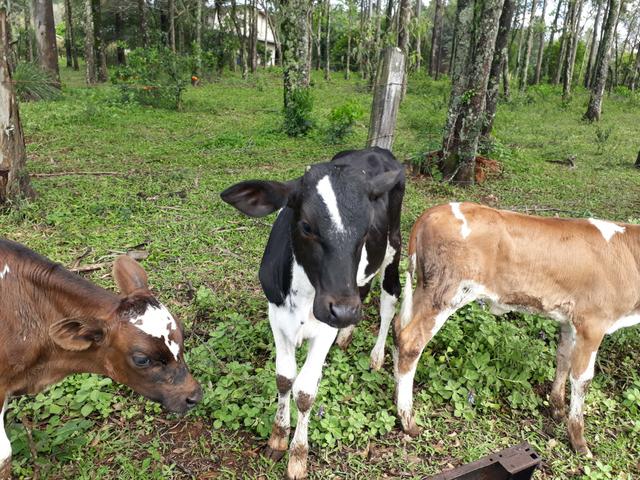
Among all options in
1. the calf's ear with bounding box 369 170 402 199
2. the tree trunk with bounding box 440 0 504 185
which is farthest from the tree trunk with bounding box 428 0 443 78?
the calf's ear with bounding box 369 170 402 199

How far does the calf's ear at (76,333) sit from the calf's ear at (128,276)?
0.31 metres

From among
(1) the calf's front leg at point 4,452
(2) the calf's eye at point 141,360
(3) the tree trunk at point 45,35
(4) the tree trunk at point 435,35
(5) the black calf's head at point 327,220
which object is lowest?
(1) the calf's front leg at point 4,452

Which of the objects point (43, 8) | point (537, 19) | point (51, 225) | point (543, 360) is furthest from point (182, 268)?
point (537, 19)

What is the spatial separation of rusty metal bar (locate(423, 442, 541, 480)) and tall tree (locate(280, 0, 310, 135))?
9.50 meters

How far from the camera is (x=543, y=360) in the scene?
161 inches

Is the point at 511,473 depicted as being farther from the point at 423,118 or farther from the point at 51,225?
the point at 423,118

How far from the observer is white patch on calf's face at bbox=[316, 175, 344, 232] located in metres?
2.51

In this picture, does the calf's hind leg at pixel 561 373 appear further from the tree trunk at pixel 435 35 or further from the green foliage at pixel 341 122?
the tree trunk at pixel 435 35

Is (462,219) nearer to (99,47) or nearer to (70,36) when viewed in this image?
(99,47)

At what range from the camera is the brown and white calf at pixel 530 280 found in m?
3.42

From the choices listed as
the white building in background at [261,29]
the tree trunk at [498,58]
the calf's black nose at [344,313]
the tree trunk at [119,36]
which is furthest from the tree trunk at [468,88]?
the white building in background at [261,29]

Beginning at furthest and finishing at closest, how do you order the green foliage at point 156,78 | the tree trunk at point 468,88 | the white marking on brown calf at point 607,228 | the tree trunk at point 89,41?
the tree trunk at point 89,41, the green foliage at point 156,78, the tree trunk at point 468,88, the white marking on brown calf at point 607,228

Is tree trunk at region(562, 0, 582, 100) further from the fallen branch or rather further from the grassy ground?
the fallen branch

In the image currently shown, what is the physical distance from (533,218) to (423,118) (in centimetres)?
1087
